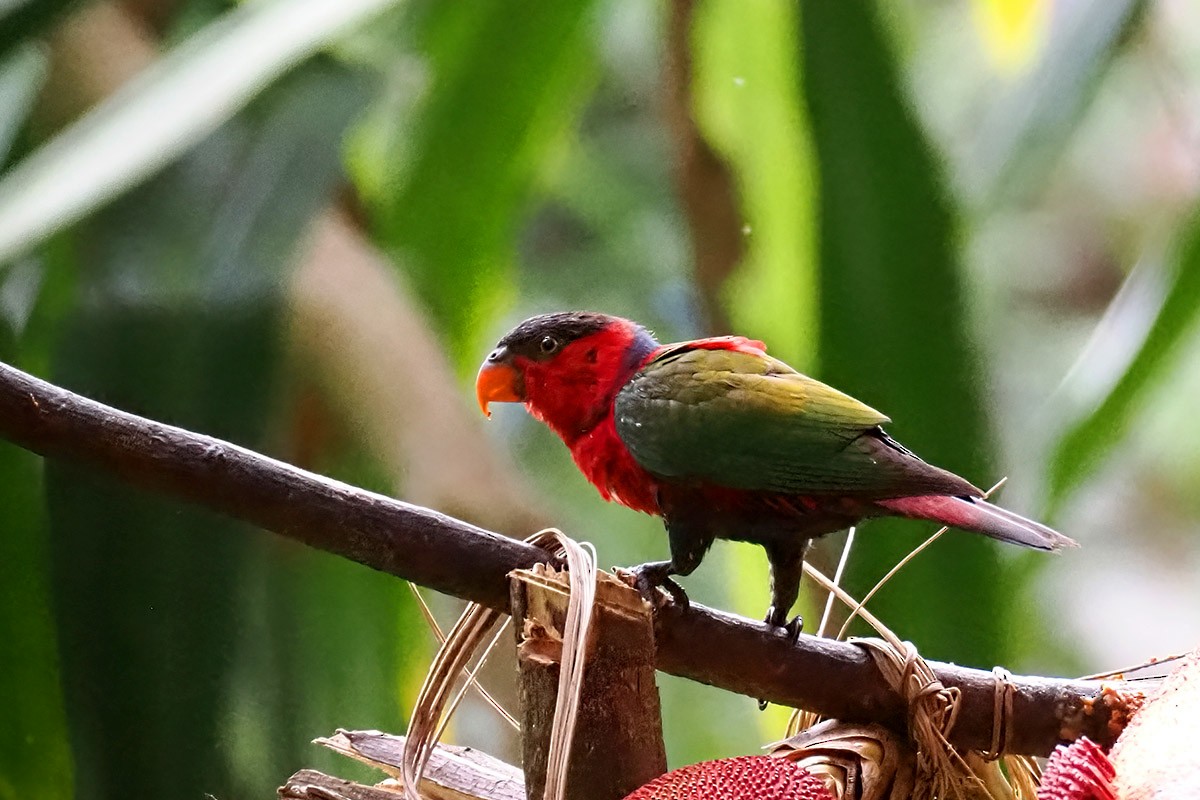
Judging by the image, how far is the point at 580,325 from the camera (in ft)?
2.13

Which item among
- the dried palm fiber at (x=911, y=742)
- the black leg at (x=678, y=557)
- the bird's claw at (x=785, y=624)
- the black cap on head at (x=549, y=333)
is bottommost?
the dried palm fiber at (x=911, y=742)

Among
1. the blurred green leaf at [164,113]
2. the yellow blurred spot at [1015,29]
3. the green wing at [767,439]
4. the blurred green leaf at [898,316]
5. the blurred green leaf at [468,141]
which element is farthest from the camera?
the yellow blurred spot at [1015,29]

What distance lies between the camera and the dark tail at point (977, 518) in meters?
0.54

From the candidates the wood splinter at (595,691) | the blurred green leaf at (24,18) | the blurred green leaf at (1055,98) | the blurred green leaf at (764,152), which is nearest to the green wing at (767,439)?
the wood splinter at (595,691)

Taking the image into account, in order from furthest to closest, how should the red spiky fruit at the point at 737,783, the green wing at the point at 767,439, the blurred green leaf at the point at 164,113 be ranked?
1. the blurred green leaf at the point at 164,113
2. the green wing at the point at 767,439
3. the red spiky fruit at the point at 737,783

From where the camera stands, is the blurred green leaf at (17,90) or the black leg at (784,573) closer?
the black leg at (784,573)

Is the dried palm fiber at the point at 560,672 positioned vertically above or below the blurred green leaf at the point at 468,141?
below

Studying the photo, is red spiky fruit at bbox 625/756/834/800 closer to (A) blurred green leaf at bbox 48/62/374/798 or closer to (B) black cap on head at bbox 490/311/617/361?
(B) black cap on head at bbox 490/311/617/361

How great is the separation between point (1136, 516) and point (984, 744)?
2.61ft

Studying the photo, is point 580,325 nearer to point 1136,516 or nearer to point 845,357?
point 845,357

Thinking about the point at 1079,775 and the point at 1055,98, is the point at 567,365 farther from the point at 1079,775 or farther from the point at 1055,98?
the point at 1055,98

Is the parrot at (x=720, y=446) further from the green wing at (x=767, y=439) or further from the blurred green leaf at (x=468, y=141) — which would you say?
the blurred green leaf at (x=468, y=141)

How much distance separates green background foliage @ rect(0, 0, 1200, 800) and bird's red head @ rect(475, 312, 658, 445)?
204mm

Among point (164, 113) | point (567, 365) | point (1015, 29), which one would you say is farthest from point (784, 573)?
point (1015, 29)
